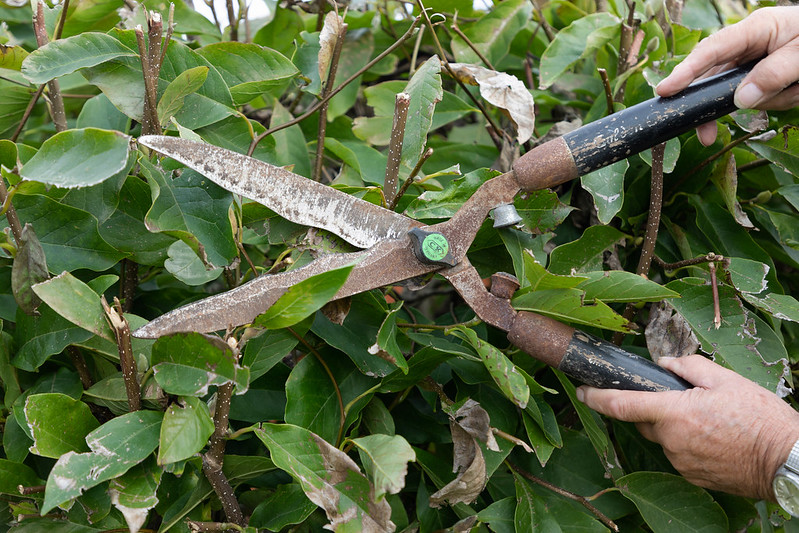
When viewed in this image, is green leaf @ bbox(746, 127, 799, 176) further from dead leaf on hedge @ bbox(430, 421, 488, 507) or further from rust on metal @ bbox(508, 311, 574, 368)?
dead leaf on hedge @ bbox(430, 421, 488, 507)

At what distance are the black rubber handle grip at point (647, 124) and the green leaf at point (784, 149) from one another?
12 centimetres

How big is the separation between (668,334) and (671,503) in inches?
7.5

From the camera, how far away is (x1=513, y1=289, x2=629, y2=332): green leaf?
595 mm

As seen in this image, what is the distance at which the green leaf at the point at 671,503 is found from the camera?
693mm

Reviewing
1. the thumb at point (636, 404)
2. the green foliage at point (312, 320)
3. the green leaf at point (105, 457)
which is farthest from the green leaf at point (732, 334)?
the green leaf at point (105, 457)

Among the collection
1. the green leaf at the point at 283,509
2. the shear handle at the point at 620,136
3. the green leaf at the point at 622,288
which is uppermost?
the shear handle at the point at 620,136

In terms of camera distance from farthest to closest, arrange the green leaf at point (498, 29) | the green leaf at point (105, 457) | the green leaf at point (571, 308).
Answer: the green leaf at point (498, 29) < the green leaf at point (571, 308) < the green leaf at point (105, 457)

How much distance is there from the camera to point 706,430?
62 cm

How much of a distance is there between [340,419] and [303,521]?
11 centimetres

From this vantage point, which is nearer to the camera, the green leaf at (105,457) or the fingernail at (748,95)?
the green leaf at (105,457)

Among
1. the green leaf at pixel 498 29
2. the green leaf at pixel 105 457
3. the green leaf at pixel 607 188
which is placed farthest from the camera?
the green leaf at pixel 498 29

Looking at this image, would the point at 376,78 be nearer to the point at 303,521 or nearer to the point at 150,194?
the point at 150,194

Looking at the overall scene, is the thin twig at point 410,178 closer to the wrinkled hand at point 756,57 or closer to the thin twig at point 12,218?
the wrinkled hand at point 756,57

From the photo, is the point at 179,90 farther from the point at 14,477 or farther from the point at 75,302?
the point at 14,477
